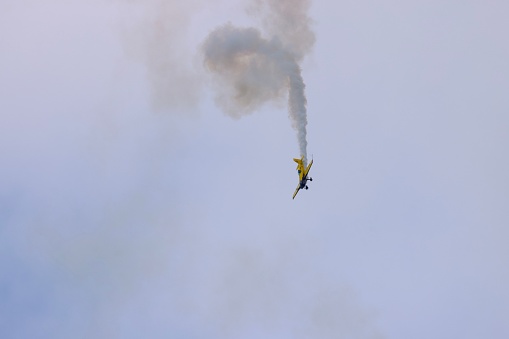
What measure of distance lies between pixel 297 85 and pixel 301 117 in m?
2.89

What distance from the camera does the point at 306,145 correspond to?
106 meters

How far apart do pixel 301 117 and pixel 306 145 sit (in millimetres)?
2630

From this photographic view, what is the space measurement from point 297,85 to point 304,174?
896cm

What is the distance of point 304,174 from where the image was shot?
361 ft

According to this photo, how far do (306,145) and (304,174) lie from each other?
4.99 meters

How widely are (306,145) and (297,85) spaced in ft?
17.1
